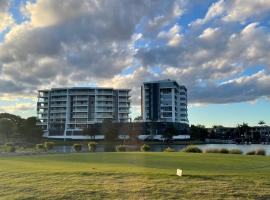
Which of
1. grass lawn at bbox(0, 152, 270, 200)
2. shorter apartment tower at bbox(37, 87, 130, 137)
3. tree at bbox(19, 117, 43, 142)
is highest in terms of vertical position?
shorter apartment tower at bbox(37, 87, 130, 137)

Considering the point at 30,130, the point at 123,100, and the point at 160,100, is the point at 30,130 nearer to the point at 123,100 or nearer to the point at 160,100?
the point at 123,100

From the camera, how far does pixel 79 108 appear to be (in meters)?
182

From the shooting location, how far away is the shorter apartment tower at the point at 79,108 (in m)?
181

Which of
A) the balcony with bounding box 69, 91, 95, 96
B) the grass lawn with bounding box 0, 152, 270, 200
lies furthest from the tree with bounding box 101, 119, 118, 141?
the grass lawn with bounding box 0, 152, 270, 200

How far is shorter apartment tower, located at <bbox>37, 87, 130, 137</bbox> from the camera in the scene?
18112 cm

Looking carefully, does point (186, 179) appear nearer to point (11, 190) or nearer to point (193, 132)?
point (11, 190)

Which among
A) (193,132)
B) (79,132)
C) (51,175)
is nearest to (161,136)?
(193,132)

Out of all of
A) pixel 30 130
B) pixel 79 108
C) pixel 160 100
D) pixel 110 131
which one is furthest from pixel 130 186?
pixel 160 100

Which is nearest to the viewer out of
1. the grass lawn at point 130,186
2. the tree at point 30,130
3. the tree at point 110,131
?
the grass lawn at point 130,186

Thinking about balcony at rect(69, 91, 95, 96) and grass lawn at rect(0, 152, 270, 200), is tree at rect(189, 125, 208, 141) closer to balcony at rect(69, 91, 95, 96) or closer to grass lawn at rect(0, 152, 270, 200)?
balcony at rect(69, 91, 95, 96)

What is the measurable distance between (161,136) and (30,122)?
6023 cm

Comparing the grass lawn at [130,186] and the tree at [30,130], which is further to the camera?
the tree at [30,130]

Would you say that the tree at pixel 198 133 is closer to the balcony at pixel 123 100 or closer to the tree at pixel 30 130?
the balcony at pixel 123 100

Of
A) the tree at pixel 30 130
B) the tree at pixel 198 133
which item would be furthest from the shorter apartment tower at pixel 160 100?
the tree at pixel 30 130
